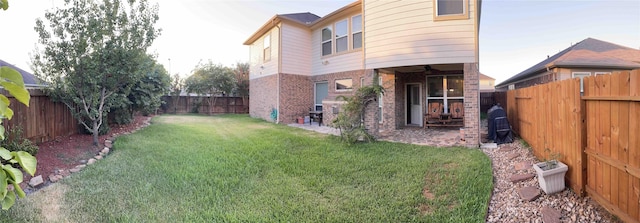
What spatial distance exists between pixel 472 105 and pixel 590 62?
11.1 metres

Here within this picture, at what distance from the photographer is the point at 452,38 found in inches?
285

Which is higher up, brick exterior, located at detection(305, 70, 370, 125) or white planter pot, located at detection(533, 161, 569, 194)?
brick exterior, located at detection(305, 70, 370, 125)

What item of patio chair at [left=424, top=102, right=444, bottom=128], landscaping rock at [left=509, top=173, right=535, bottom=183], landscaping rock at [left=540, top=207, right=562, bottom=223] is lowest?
landscaping rock at [left=540, top=207, right=562, bottom=223]

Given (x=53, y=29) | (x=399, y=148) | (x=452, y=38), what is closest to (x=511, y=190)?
(x=399, y=148)

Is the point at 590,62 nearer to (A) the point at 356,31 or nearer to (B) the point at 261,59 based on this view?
(A) the point at 356,31

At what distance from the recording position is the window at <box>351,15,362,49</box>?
1161 cm

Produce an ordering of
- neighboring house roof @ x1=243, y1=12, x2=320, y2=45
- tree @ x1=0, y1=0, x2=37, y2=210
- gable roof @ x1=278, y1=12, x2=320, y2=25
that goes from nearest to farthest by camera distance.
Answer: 1. tree @ x1=0, y1=0, x2=37, y2=210
2. neighboring house roof @ x1=243, y1=12, x2=320, y2=45
3. gable roof @ x1=278, y1=12, x2=320, y2=25

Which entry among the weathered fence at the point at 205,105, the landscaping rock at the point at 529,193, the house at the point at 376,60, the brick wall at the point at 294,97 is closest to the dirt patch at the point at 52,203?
the landscaping rock at the point at 529,193

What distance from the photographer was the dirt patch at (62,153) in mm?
5071

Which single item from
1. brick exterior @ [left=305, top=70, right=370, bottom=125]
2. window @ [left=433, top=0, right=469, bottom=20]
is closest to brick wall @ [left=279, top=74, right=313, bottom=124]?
brick exterior @ [left=305, top=70, right=370, bottom=125]

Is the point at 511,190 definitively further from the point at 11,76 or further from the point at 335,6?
the point at 335,6

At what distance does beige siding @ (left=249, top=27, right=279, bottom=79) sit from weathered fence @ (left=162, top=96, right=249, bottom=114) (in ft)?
17.6

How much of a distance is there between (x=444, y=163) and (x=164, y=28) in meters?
7.89

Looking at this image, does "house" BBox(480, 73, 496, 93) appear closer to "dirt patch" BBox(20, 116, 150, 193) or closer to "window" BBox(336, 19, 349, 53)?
"window" BBox(336, 19, 349, 53)
